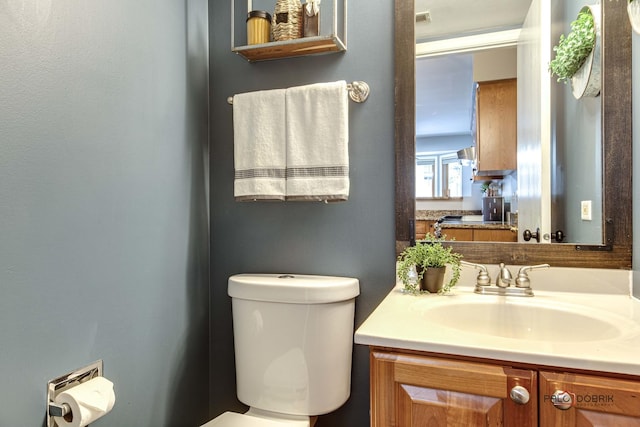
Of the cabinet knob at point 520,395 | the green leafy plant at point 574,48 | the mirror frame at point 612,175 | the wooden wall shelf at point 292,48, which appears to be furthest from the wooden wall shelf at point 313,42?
the cabinet knob at point 520,395

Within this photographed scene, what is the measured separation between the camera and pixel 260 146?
1.42 metres

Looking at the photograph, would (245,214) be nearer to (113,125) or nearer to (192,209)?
(192,209)

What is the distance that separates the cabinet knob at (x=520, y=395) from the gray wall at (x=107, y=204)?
41.1 inches

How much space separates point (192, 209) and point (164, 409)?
72 cm

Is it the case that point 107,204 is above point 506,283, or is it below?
above

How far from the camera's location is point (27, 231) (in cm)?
88

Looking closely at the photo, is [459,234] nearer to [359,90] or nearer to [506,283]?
[506,283]

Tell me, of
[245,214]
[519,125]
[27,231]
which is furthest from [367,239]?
[27,231]

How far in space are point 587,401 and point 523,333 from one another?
389mm

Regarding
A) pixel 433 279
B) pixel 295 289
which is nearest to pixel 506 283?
pixel 433 279

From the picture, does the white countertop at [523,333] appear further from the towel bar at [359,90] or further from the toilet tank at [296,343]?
the towel bar at [359,90]

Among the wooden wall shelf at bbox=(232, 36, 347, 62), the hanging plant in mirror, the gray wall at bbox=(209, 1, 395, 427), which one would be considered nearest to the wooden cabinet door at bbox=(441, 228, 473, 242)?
the gray wall at bbox=(209, 1, 395, 427)

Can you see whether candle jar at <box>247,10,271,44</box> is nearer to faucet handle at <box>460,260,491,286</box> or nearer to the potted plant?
the potted plant

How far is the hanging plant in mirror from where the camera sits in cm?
118
